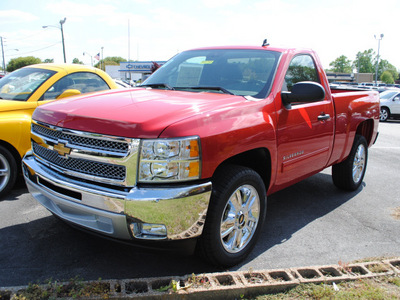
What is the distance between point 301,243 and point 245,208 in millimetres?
948

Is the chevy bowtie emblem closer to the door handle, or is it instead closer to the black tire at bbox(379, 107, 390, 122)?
the door handle

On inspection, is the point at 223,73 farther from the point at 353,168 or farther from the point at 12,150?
the point at 12,150

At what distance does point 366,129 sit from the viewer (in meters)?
5.69

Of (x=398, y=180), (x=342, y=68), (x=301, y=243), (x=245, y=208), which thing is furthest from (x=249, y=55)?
(x=342, y=68)

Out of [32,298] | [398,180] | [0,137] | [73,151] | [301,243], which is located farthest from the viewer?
[398,180]

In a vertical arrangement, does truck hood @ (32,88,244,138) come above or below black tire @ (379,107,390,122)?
above

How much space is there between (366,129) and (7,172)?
16.3 ft

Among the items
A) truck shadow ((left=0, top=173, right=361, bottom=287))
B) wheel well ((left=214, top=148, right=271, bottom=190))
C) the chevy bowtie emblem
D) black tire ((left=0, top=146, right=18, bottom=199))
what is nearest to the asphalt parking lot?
truck shadow ((left=0, top=173, right=361, bottom=287))

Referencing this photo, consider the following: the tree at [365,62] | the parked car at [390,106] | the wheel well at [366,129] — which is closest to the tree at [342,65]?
the tree at [365,62]

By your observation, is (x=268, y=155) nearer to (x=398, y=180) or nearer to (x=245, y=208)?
(x=245, y=208)

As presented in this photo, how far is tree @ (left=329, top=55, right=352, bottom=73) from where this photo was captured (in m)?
138

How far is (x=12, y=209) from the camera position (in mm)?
4375

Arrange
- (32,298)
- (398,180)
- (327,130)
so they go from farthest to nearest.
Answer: (398,180) → (327,130) → (32,298)

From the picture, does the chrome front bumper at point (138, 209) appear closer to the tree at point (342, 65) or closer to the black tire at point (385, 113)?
the black tire at point (385, 113)
